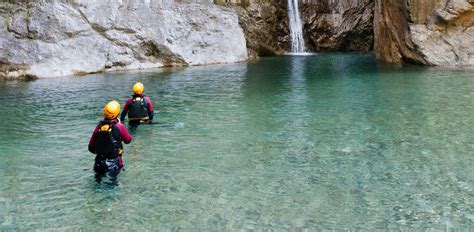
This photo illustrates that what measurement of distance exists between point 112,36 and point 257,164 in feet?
73.7

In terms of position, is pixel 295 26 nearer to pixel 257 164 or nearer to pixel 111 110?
pixel 257 164

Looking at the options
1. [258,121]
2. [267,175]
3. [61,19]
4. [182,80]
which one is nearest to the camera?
[267,175]

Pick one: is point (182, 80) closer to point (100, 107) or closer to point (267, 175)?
point (100, 107)

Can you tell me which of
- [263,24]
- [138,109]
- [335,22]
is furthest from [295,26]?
[138,109]

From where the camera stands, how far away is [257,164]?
8.53 metres

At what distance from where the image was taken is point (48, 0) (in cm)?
2712

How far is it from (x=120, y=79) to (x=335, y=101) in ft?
40.4

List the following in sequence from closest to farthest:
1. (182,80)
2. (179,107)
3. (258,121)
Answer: (258,121), (179,107), (182,80)

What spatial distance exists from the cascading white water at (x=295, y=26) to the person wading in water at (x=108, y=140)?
34.1 m

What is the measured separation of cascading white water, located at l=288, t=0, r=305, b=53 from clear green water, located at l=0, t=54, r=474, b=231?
79.0 feet

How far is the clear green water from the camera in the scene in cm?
633

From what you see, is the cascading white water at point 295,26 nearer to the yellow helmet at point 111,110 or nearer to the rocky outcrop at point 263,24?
the rocky outcrop at point 263,24

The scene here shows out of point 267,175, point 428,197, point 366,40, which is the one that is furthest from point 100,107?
point 366,40

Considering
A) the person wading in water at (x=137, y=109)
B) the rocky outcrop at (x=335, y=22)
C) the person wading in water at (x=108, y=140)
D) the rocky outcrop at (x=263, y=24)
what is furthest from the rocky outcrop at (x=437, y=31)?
the person wading in water at (x=108, y=140)
